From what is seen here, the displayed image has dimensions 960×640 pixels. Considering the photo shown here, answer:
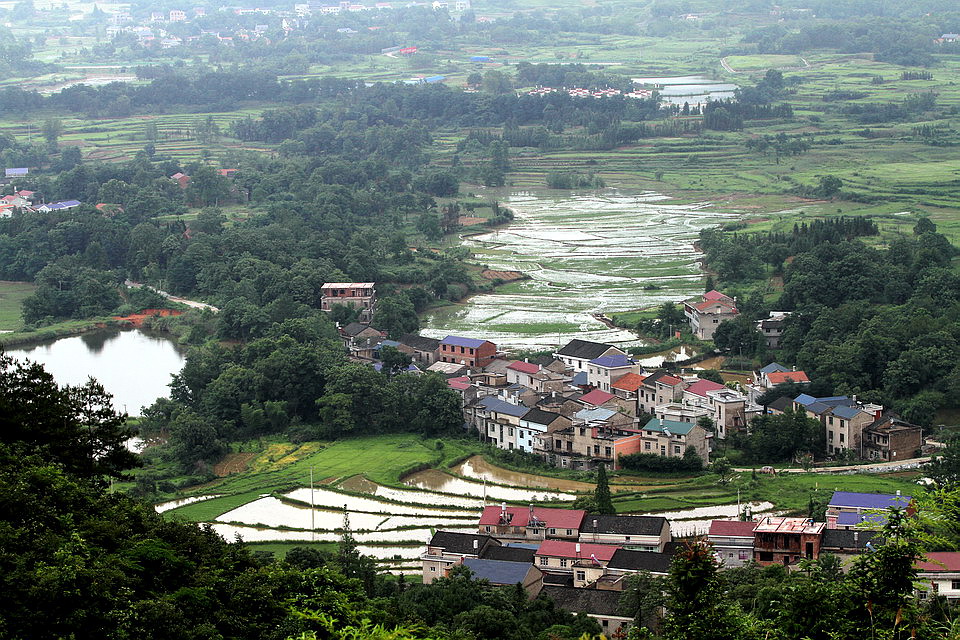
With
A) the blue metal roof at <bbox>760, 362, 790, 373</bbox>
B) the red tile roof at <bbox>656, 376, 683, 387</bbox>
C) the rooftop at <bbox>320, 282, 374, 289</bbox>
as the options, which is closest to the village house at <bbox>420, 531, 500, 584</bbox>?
the red tile roof at <bbox>656, 376, 683, 387</bbox>

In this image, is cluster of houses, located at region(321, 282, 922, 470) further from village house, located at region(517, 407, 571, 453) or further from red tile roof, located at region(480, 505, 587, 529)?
red tile roof, located at region(480, 505, 587, 529)

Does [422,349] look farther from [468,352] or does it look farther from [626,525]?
[626,525]

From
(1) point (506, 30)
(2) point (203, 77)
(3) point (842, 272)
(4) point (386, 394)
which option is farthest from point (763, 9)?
(4) point (386, 394)

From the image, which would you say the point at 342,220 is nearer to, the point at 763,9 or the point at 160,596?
the point at 160,596

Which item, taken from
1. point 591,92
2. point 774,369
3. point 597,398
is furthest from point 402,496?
point 591,92

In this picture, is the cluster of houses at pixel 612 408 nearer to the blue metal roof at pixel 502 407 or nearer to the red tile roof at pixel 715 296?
the blue metal roof at pixel 502 407

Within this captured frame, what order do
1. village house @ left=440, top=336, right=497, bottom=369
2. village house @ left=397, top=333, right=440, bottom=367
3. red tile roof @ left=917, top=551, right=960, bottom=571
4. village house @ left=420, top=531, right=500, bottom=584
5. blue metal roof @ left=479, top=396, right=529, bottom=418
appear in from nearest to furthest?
red tile roof @ left=917, top=551, right=960, bottom=571 < village house @ left=420, top=531, right=500, bottom=584 < blue metal roof @ left=479, top=396, right=529, bottom=418 < village house @ left=440, top=336, right=497, bottom=369 < village house @ left=397, top=333, right=440, bottom=367

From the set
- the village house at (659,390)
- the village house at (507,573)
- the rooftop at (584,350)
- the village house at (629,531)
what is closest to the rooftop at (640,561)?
the village house at (629,531)
